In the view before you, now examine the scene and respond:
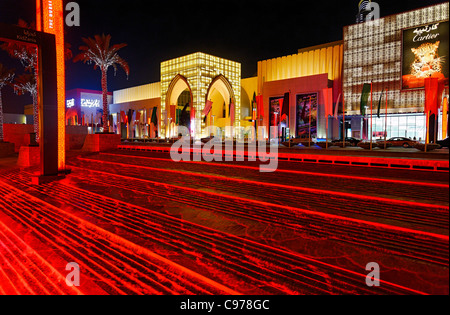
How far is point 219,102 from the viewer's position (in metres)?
46.3

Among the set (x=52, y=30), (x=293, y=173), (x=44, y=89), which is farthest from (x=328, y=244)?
(x=52, y=30)

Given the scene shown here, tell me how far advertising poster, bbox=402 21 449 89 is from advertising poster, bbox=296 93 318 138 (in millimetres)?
8593

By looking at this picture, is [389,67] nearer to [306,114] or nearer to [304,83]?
[304,83]

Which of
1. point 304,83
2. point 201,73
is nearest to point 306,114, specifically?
point 304,83

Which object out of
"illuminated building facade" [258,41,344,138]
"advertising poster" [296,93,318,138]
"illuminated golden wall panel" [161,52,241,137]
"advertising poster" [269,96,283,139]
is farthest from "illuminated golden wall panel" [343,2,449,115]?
"illuminated golden wall panel" [161,52,241,137]

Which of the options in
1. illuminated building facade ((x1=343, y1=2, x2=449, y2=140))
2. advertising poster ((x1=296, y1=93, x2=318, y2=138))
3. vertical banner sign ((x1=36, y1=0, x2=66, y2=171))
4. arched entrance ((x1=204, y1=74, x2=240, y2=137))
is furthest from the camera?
arched entrance ((x1=204, y1=74, x2=240, y2=137))

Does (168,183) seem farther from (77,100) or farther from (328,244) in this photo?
(77,100)

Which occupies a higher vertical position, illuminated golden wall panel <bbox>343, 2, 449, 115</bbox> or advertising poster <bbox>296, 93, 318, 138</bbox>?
illuminated golden wall panel <bbox>343, 2, 449, 115</bbox>

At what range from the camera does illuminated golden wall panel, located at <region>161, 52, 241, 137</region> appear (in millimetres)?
34844

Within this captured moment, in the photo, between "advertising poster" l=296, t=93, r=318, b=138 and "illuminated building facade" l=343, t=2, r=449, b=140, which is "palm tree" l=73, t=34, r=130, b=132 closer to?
"advertising poster" l=296, t=93, r=318, b=138

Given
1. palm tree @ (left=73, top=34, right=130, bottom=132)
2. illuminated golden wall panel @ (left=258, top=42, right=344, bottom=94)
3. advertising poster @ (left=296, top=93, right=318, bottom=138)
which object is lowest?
advertising poster @ (left=296, top=93, right=318, bottom=138)

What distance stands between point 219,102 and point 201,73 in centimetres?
1172

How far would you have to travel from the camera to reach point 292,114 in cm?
3294

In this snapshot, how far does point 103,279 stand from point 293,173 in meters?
6.13
